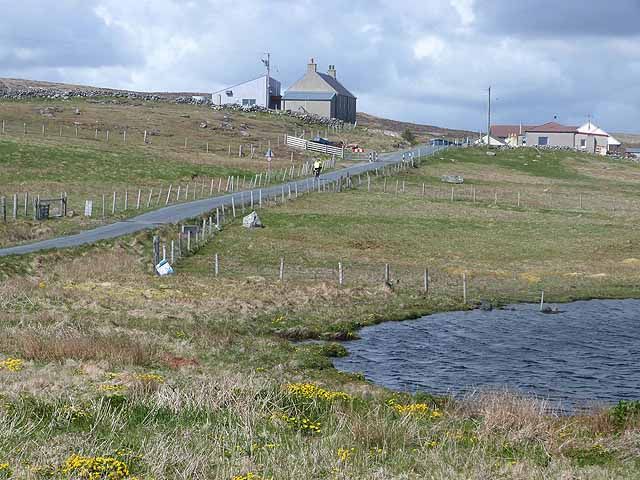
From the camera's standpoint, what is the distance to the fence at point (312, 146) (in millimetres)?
128875

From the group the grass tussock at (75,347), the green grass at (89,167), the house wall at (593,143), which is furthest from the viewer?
the house wall at (593,143)

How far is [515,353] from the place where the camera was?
32.9 m

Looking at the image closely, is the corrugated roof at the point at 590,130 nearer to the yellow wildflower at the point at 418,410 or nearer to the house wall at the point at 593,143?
the house wall at the point at 593,143

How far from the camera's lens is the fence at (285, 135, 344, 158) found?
423ft

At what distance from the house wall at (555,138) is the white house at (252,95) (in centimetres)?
4787

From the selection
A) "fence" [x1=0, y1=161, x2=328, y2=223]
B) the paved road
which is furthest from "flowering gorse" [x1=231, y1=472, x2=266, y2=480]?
"fence" [x1=0, y1=161, x2=328, y2=223]

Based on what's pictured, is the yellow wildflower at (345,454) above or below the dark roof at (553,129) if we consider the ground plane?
below

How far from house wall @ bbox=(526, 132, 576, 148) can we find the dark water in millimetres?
146841

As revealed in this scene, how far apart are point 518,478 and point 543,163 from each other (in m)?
128

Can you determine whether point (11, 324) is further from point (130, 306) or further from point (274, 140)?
point (274, 140)

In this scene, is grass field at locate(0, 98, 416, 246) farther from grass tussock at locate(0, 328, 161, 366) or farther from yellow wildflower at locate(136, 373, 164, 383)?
yellow wildflower at locate(136, 373, 164, 383)

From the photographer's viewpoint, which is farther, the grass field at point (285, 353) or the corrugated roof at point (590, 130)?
the corrugated roof at point (590, 130)

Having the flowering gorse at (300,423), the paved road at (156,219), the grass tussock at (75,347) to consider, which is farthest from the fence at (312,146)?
the flowering gorse at (300,423)

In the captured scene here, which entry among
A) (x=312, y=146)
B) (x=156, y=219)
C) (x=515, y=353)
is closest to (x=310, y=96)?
(x=312, y=146)
